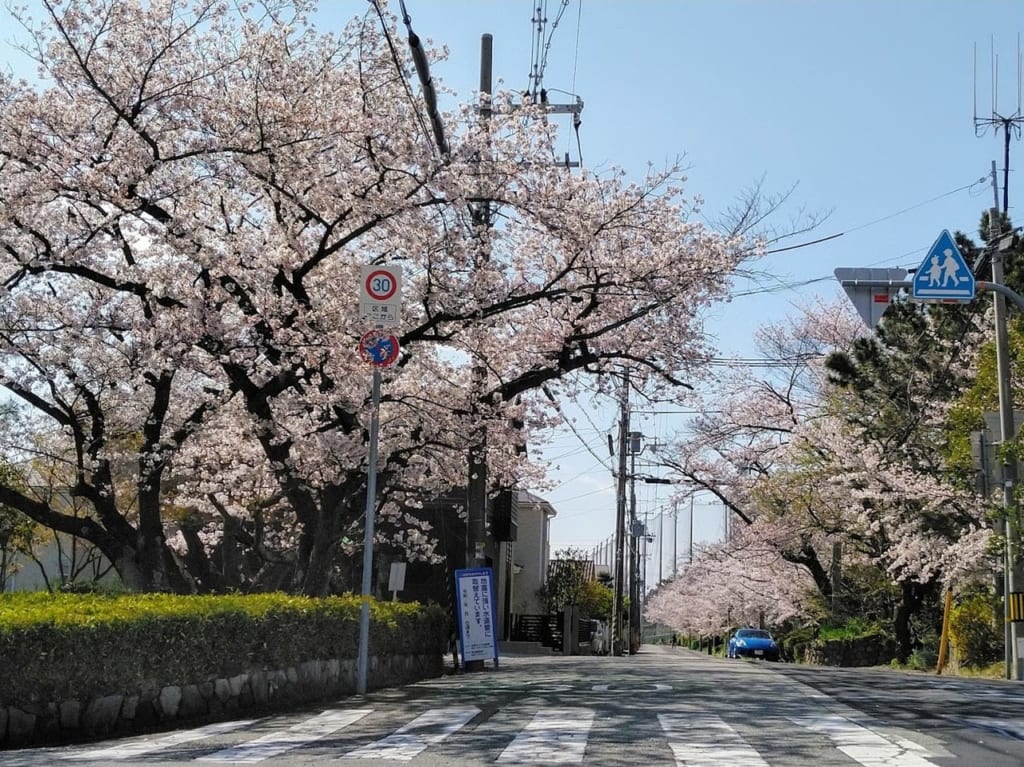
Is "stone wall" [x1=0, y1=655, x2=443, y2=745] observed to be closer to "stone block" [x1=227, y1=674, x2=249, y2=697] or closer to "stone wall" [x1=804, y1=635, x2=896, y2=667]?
"stone block" [x1=227, y1=674, x2=249, y2=697]

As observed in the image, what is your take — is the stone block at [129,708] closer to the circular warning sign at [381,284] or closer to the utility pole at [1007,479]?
the circular warning sign at [381,284]

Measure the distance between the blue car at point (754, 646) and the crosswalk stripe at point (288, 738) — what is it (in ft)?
106

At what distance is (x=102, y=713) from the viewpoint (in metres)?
8.93

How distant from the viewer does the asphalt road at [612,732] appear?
743 centimetres

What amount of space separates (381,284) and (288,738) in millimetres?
6088

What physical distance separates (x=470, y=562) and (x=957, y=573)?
12.0 meters

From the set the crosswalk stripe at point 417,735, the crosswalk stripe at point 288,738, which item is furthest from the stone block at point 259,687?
the crosswalk stripe at point 417,735

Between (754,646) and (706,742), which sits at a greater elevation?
A: (706,742)

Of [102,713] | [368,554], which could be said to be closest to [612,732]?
[102,713]

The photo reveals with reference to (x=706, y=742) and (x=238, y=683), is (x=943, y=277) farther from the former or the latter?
(x=238, y=683)

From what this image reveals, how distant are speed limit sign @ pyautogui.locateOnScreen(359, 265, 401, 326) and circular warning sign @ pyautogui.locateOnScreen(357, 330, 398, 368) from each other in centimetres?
18

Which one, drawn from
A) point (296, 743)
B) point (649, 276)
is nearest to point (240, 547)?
point (649, 276)

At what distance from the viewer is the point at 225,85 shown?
14.0 meters

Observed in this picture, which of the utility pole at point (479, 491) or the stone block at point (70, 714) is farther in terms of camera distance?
the utility pole at point (479, 491)
